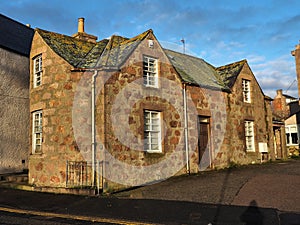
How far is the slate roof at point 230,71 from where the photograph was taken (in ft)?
60.1

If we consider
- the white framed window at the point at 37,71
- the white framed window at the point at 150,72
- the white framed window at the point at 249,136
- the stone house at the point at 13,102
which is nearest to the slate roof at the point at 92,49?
the white framed window at the point at 150,72

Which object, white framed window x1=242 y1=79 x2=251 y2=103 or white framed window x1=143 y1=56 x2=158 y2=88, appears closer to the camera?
white framed window x1=143 y1=56 x2=158 y2=88

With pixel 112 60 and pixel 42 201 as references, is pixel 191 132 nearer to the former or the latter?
pixel 112 60

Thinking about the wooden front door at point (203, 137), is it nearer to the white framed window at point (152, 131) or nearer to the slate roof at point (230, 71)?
the white framed window at point (152, 131)

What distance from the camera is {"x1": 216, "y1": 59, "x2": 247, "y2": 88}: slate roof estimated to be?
60.1 ft

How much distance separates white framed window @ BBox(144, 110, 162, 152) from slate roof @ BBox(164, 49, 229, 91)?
2.57m

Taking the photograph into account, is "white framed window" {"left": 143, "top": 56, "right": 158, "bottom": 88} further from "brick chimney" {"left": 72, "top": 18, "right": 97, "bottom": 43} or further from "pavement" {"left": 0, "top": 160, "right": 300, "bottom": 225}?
"brick chimney" {"left": 72, "top": 18, "right": 97, "bottom": 43}

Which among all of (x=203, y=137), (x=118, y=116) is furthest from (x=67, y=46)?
(x=203, y=137)

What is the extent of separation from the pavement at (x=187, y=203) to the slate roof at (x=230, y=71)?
A: 6847 millimetres

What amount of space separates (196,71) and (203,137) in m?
4.17

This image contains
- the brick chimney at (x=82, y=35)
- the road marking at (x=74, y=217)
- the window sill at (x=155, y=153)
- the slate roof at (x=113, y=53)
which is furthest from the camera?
the brick chimney at (x=82, y=35)

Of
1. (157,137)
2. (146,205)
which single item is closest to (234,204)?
(146,205)

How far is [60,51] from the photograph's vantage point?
1344cm

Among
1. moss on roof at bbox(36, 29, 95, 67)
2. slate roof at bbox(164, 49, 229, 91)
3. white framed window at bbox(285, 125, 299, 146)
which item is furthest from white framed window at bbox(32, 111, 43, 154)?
white framed window at bbox(285, 125, 299, 146)
